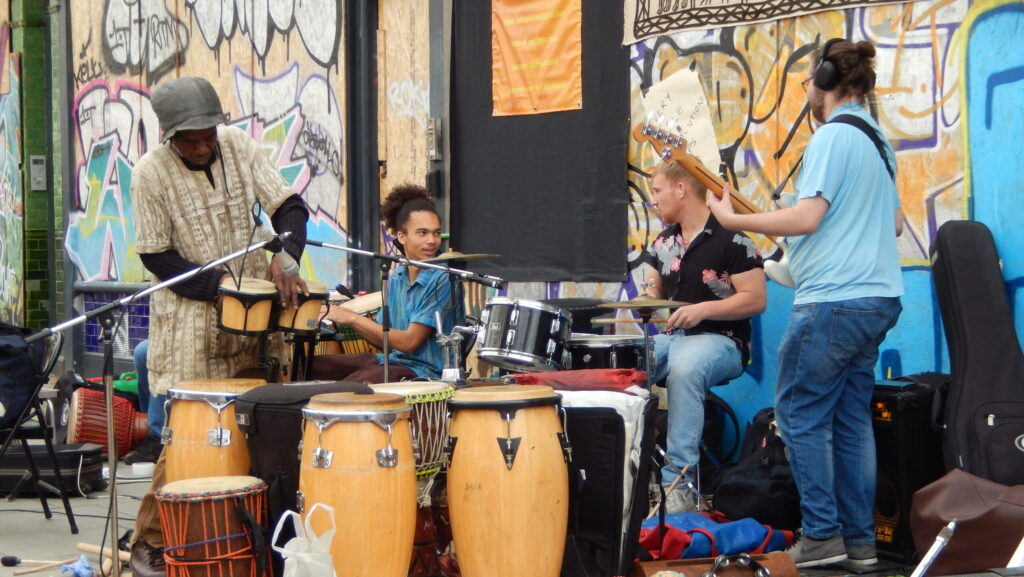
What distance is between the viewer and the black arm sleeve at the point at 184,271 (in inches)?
221

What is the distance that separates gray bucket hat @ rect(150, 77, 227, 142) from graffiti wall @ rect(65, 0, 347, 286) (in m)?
3.84

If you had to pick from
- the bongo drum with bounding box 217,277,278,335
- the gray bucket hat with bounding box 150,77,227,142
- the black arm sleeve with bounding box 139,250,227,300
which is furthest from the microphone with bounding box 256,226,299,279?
the gray bucket hat with bounding box 150,77,227,142

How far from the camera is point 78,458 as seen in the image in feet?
23.5

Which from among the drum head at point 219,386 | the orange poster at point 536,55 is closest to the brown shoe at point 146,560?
the drum head at point 219,386

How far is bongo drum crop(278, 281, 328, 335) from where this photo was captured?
575cm

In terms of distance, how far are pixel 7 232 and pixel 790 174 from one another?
34.8 feet

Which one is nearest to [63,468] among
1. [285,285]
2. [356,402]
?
[285,285]

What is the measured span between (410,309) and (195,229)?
3.97 ft

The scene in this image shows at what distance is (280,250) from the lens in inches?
206

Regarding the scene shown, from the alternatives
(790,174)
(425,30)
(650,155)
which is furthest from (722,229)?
(425,30)

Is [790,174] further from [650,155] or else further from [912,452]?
[912,452]

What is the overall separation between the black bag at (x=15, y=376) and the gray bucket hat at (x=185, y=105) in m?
1.44

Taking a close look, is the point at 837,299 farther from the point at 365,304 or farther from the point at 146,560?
the point at 365,304

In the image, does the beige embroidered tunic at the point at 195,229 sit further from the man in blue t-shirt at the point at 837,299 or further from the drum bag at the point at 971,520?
the drum bag at the point at 971,520
